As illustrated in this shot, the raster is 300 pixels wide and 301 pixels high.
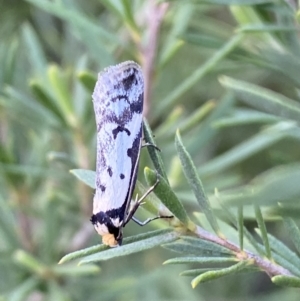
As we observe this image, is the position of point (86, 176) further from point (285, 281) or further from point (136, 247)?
point (285, 281)

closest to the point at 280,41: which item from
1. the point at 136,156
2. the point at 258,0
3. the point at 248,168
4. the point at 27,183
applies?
the point at 258,0

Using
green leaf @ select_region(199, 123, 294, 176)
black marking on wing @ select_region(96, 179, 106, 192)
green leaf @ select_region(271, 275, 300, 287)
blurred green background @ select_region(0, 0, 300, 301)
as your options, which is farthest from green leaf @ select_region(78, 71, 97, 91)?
green leaf @ select_region(271, 275, 300, 287)

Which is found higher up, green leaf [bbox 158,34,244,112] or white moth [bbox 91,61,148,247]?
green leaf [bbox 158,34,244,112]

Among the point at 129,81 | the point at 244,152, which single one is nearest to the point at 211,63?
the point at 129,81

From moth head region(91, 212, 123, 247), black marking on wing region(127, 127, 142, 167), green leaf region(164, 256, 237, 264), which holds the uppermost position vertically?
black marking on wing region(127, 127, 142, 167)

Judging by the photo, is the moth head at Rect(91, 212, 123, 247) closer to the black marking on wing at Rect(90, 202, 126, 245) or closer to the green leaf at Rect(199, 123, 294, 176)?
the black marking on wing at Rect(90, 202, 126, 245)

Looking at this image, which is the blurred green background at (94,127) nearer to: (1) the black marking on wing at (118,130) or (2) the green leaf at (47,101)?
(2) the green leaf at (47,101)
